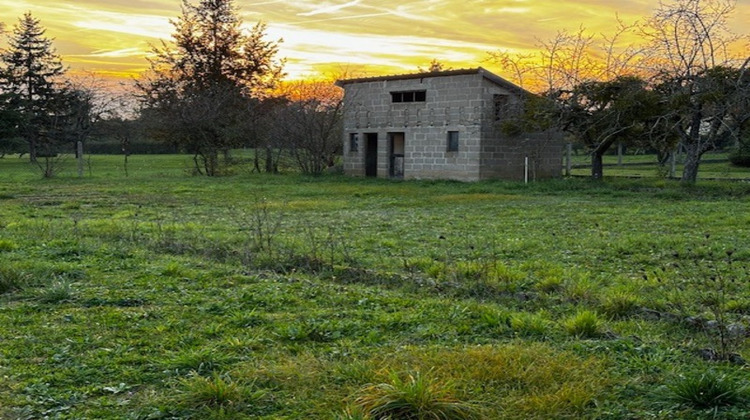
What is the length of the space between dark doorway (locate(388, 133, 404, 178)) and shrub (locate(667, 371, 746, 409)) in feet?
87.8

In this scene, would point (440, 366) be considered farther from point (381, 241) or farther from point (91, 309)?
point (381, 241)

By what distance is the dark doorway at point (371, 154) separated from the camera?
32031 millimetres

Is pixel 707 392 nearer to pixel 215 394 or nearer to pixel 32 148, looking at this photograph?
pixel 215 394

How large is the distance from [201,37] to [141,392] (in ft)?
148

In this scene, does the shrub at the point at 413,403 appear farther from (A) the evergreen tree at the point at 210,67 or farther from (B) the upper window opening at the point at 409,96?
(A) the evergreen tree at the point at 210,67

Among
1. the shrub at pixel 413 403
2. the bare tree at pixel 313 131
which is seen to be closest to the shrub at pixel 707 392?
the shrub at pixel 413 403

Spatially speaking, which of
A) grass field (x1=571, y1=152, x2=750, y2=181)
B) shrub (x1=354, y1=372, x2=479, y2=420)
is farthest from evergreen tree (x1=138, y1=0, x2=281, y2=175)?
shrub (x1=354, y1=372, x2=479, y2=420)

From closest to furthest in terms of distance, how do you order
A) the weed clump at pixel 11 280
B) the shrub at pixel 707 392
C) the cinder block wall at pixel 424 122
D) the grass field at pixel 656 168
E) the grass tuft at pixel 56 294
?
the shrub at pixel 707 392
the grass tuft at pixel 56 294
the weed clump at pixel 11 280
the cinder block wall at pixel 424 122
the grass field at pixel 656 168

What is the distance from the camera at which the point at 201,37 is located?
45.8m

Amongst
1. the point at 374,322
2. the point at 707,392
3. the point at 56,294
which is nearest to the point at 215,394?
the point at 374,322

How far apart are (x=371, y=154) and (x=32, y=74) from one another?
3048 cm

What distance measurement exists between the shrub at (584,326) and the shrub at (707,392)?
1.25 m

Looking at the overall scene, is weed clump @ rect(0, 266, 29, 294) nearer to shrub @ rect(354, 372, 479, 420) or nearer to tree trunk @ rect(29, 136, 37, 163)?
shrub @ rect(354, 372, 479, 420)

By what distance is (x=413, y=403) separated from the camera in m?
3.48
